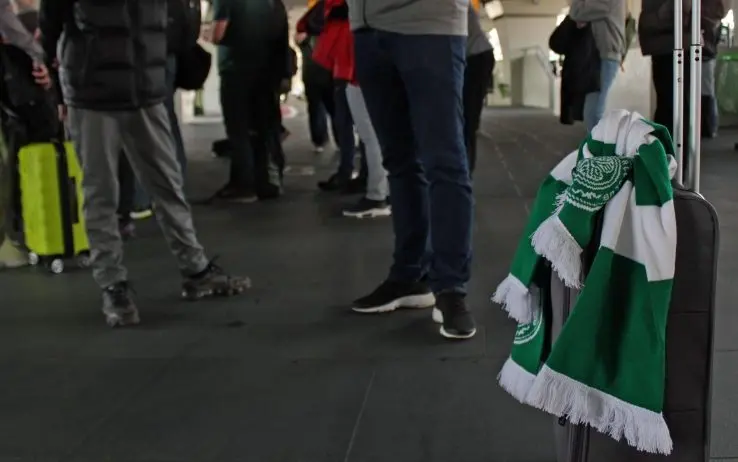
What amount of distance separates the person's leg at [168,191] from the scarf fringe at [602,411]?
2.05m

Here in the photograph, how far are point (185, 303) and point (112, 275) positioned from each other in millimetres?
329

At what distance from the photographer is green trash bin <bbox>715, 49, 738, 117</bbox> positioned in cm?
1067

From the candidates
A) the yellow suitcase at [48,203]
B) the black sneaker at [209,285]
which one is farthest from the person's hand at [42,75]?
the black sneaker at [209,285]

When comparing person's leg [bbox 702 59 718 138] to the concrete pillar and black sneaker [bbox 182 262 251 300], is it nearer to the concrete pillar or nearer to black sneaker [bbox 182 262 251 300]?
black sneaker [bbox 182 262 251 300]

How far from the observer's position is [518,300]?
5.41 ft

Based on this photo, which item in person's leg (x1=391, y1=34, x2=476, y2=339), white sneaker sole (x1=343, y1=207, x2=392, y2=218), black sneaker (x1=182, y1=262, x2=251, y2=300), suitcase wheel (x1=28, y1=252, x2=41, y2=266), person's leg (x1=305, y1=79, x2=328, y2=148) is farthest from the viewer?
person's leg (x1=305, y1=79, x2=328, y2=148)

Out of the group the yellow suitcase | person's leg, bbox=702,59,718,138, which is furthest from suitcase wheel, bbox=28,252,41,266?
person's leg, bbox=702,59,718,138

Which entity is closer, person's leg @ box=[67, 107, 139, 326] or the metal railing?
person's leg @ box=[67, 107, 139, 326]

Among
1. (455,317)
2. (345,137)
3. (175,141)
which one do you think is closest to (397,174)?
(455,317)

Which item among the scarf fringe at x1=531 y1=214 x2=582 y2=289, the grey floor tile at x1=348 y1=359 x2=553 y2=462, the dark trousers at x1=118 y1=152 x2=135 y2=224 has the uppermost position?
the scarf fringe at x1=531 y1=214 x2=582 y2=289

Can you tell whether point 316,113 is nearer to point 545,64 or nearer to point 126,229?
point 126,229

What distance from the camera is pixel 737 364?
2.39m

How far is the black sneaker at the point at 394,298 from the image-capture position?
9.96 ft

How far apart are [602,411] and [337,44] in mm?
3462
